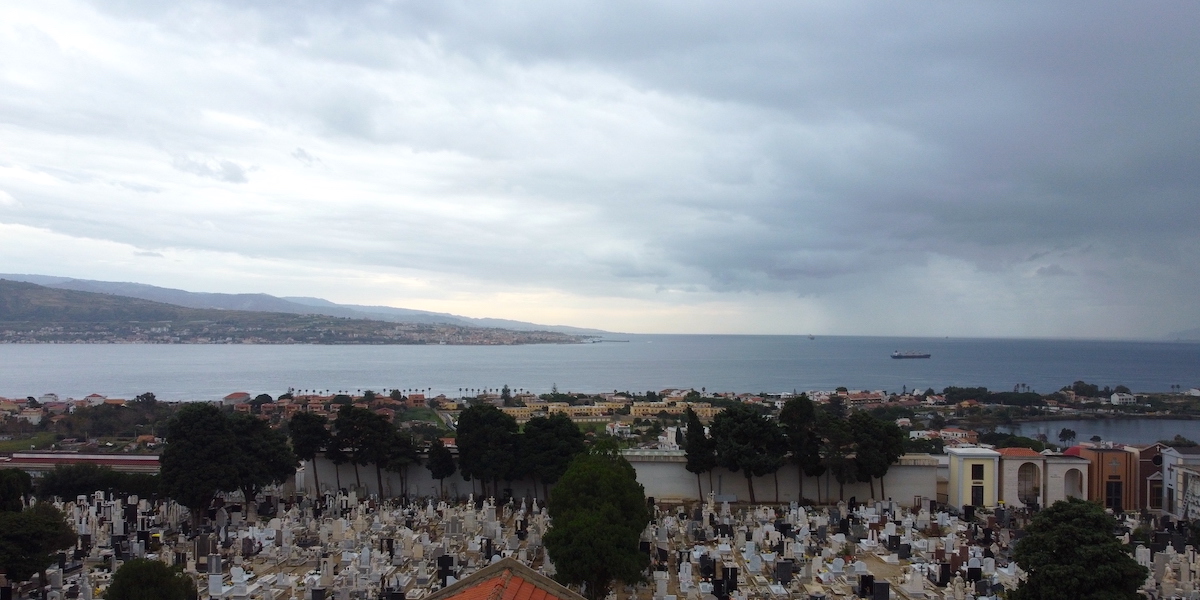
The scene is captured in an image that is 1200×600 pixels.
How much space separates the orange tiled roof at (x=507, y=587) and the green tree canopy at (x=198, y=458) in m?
13.5

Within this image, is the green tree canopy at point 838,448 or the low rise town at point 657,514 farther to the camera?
the green tree canopy at point 838,448

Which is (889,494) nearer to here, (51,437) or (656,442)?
(656,442)

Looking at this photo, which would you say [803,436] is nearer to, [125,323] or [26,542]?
[26,542]

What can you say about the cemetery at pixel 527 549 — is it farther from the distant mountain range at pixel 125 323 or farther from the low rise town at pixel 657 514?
the distant mountain range at pixel 125 323

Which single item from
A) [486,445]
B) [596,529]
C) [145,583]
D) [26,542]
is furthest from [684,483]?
[26,542]

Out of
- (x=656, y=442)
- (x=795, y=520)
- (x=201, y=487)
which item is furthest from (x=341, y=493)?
(x=656, y=442)

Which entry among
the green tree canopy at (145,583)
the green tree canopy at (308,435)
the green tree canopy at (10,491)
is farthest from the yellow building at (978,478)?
the green tree canopy at (10,491)

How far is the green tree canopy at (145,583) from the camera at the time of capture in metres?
9.69

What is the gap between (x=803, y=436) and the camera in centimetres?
1994

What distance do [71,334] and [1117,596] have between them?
7514 inches

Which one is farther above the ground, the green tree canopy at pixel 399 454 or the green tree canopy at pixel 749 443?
the green tree canopy at pixel 749 443

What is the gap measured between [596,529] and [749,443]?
29.9ft

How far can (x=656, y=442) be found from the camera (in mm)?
31188

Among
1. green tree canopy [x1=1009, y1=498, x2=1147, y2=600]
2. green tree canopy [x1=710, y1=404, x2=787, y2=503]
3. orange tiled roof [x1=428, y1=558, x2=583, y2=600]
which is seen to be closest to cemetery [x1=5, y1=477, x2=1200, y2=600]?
green tree canopy [x1=710, y1=404, x2=787, y2=503]
